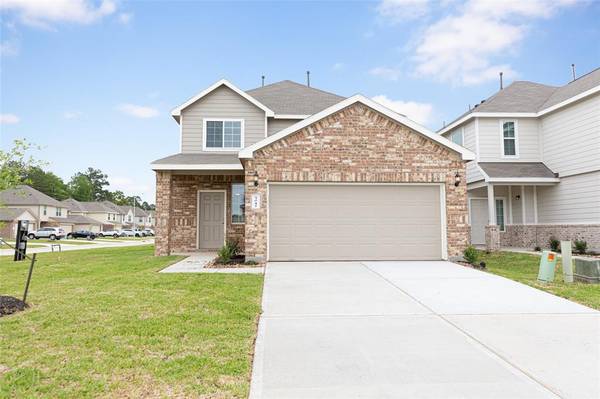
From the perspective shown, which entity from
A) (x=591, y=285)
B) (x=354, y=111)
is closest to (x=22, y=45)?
(x=354, y=111)

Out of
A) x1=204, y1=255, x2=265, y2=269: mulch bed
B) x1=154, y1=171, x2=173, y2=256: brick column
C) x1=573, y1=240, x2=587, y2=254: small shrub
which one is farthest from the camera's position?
x1=573, y1=240, x2=587, y2=254: small shrub

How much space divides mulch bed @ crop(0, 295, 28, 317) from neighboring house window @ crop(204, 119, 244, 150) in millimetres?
9442

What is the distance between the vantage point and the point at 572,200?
15039 millimetres

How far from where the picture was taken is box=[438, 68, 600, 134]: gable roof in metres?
15.1

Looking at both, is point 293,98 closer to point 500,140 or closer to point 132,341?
point 500,140

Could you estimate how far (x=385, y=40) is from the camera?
16312 mm

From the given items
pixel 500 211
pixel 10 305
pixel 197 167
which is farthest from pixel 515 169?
pixel 10 305

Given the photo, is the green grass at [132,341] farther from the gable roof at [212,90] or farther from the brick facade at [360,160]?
the gable roof at [212,90]

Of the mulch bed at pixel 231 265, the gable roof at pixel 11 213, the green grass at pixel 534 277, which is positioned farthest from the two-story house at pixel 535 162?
the gable roof at pixel 11 213

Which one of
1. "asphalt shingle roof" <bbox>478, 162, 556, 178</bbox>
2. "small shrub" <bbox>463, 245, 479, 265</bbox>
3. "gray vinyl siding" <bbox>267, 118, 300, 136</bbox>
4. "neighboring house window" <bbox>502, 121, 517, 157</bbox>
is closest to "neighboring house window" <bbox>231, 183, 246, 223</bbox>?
"gray vinyl siding" <bbox>267, 118, 300, 136</bbox>

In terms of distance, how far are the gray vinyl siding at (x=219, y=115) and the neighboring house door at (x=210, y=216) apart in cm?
187

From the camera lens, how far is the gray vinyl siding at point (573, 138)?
1401cm

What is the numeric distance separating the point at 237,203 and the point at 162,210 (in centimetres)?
287

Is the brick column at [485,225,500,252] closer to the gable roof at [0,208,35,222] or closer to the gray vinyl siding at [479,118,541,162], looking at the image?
the gray vinyl siding at [479,118,541,162]
